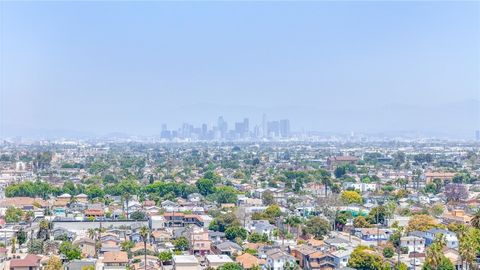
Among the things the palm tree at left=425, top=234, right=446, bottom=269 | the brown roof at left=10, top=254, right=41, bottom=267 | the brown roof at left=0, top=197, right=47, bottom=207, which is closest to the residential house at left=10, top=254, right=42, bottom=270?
the brown roof at left=10, top=254, right=41, bottom=267

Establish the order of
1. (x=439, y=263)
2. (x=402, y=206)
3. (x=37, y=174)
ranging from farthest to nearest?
(x=37, y=174) → (x=402, y=206) → (x=439, y=263)

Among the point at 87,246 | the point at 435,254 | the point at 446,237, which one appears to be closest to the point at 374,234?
the point at 446,237

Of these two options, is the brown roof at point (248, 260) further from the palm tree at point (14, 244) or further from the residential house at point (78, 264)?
the palm tree at point (14, 244)

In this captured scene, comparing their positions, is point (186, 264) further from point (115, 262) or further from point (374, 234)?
point (374, 234)

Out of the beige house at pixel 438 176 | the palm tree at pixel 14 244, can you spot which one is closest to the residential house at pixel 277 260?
the palm tree at pixel 14 244

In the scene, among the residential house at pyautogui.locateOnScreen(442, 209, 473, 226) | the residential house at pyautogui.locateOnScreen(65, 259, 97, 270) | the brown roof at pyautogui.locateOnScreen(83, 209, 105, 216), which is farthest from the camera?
the brown roof at pyautogui.locateOnScreen(83, 209, 105, 216)

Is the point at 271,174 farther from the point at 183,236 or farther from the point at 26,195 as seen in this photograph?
the point at 183,236

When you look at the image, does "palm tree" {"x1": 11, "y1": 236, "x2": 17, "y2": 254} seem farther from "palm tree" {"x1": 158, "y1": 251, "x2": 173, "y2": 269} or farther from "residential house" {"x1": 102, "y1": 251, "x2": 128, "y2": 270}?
"palm tree" {"x1": 158, "y1": 251, "x2": 173, "y2": 269}

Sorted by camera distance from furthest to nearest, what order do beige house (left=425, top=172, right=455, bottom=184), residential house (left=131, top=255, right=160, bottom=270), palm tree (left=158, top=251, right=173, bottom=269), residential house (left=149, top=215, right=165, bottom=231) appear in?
beige house (left=425, top=172, right=455, bottom=184)
residential house (left=149, top=215, right=165, bottom=231)
palm tree (left=158, top=251, right=173, bottom=269)
residential house (left=131, top=255, right=160, bottom=270)

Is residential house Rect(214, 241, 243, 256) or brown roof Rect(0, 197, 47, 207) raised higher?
brown roof Rect(0, 197, 47, 207)

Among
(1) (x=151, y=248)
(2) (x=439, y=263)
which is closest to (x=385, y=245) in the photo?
(2) (x=439, y=263)

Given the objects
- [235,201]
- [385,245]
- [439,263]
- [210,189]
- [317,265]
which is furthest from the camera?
[210,189]
